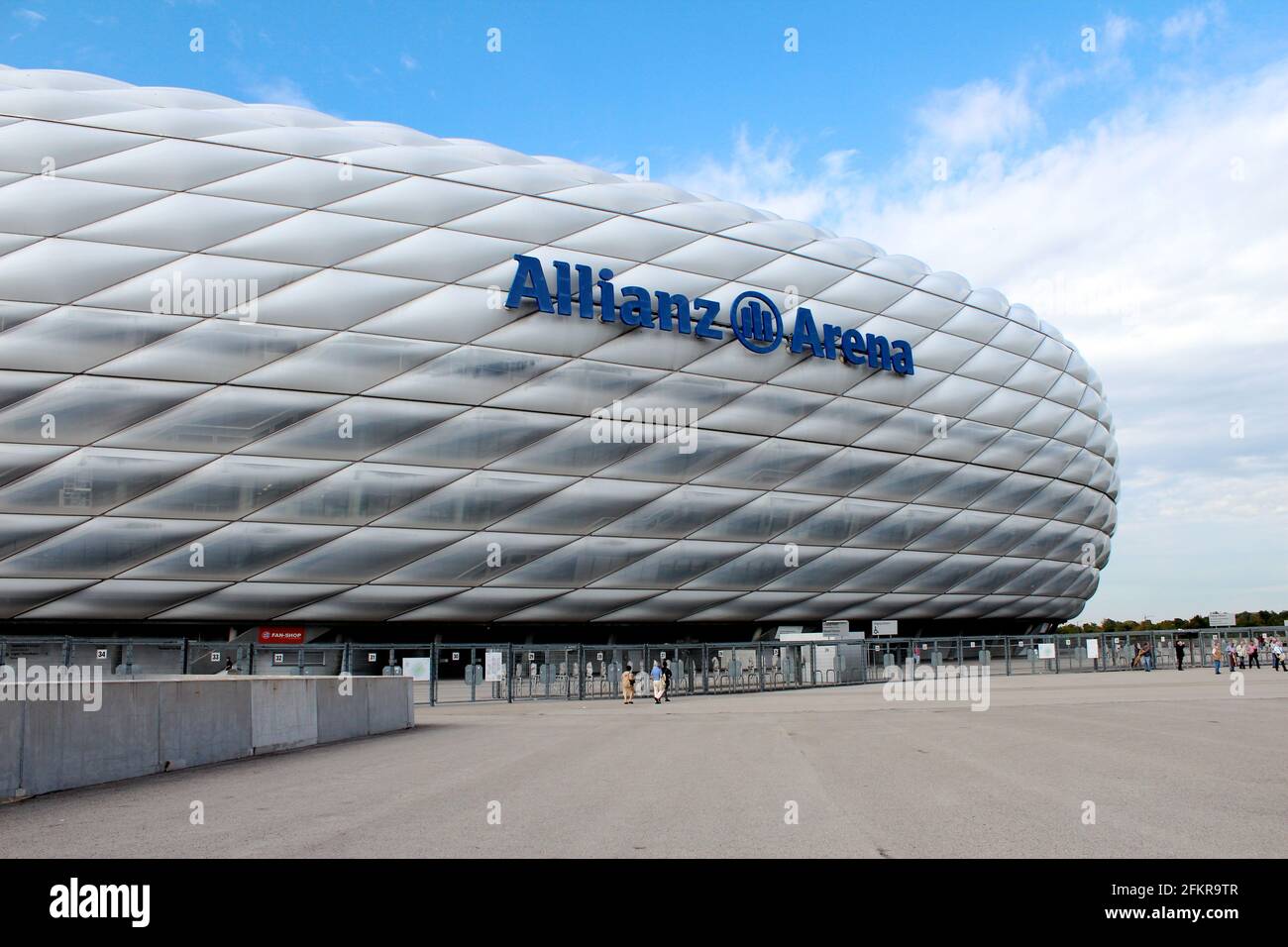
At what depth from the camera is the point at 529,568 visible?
3253 cm

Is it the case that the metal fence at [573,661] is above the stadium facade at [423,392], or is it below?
below

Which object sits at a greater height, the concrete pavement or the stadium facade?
the stadium facade

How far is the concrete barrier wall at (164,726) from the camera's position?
926 cm

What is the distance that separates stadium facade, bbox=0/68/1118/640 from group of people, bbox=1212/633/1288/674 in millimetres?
10508

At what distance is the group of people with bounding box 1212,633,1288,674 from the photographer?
37031 mm

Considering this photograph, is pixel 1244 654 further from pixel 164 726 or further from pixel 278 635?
pixel 164 726

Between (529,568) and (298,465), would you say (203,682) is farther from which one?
(529,568)

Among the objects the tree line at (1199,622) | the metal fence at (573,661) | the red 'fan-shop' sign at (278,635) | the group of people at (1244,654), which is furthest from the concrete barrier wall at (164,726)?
the tree line at (1199,622)

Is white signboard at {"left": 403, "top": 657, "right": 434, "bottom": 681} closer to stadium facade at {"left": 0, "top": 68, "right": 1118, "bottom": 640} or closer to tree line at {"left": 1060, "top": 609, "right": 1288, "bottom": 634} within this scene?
stadium facade at {"left": 0, "top": 68, "right": 1118, "bottom": 640}

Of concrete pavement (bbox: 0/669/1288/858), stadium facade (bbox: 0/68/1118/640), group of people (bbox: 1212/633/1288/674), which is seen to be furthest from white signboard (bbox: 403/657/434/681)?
group of people (bbox: 1212/633/1288/674)

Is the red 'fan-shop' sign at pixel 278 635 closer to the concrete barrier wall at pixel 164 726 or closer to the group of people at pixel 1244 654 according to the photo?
the concrete barrier wall at pixel 164 726

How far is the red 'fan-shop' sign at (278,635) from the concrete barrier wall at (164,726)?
15410 millimetres
